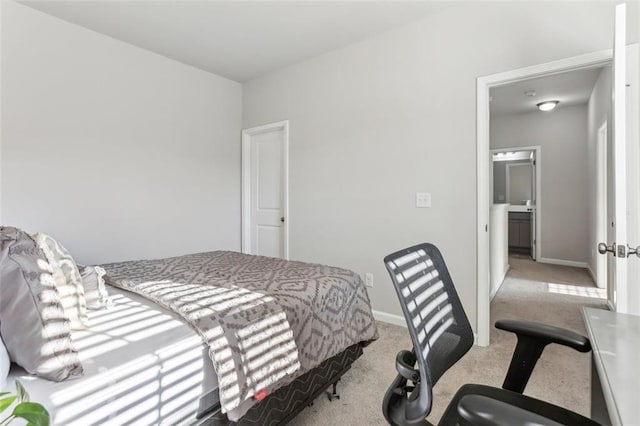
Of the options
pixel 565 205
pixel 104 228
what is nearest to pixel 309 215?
pixel 104 228

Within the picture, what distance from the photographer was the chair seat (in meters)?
0.95

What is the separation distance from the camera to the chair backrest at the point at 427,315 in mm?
919

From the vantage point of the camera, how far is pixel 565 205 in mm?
5453

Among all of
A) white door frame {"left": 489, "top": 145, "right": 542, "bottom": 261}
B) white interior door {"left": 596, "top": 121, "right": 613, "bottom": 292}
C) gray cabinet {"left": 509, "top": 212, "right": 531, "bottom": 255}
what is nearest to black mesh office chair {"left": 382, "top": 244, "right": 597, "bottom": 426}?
white interior door {"left": 596, "top": 121, "right": 613, "bottom": 292}

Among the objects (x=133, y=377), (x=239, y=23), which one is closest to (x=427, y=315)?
(x=133, y=377)

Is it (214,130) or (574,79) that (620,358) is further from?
(574,79)

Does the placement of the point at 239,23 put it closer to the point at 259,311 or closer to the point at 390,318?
the point at 259,311

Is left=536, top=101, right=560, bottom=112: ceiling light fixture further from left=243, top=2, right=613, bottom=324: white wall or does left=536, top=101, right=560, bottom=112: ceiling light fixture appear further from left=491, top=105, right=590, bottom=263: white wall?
left=243, top=2, right=613, bottom=324: white wall

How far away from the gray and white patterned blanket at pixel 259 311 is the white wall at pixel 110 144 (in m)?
1.10

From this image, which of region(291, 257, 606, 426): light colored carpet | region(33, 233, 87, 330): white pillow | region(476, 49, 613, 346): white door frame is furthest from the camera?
region(476, 49, 613, 346): white door frame

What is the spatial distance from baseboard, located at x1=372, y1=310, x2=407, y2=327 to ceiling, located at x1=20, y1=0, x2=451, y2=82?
2652 millimetres

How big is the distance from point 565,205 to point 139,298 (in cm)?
643

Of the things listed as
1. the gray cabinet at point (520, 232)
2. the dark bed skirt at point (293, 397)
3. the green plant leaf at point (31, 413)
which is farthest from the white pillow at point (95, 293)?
the gray cabinet at point (520, 232)

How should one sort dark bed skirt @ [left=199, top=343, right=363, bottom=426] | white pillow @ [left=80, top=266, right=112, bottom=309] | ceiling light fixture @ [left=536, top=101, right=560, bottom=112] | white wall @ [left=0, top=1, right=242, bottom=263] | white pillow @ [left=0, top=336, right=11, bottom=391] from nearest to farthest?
1. white pillow @ [left=0, top=336, right=11, bottom=391]
2. dark bed skirt @ [left=199, top=343, right=363, bottom=426]
3. white pillow @ [left=80, top=266, right=112, bottom=309]
4. white wall @ [left=0, top=1, right=242, bottom=263]
5. ceiling light fixture @ [left=536, top=101, right=560, bottom=112]
